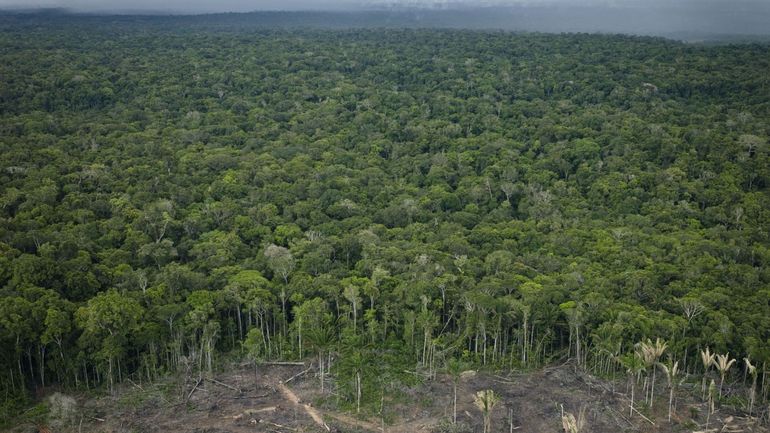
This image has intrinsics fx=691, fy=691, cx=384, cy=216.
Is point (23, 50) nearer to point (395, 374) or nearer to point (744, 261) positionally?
point (395, 374)

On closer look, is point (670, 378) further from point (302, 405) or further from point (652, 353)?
point (302, 405)

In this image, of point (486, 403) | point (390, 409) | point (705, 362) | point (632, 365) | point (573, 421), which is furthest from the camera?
point (390, 409)

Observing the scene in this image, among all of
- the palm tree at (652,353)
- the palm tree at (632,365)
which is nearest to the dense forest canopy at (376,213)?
the palm tree at (632,365)

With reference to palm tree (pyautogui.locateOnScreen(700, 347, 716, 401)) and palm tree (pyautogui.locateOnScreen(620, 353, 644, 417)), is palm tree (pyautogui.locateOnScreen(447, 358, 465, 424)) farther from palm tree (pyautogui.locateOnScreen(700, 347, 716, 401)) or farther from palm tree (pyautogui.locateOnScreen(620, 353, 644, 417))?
palm tree (pyautogui.locateOnScreen(700, 347, 716, 401))

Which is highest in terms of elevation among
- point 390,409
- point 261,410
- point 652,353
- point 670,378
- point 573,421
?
point 652,353

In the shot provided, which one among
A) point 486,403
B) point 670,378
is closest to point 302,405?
point 486,403

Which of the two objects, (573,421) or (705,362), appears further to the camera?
(705,362)

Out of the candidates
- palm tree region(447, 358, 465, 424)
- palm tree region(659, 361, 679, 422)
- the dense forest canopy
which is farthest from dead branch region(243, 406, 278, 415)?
palm tree region(659, 361, 679, 422)

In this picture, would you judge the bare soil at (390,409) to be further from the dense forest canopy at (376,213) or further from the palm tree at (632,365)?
the dense forest canopy at (376,213)
